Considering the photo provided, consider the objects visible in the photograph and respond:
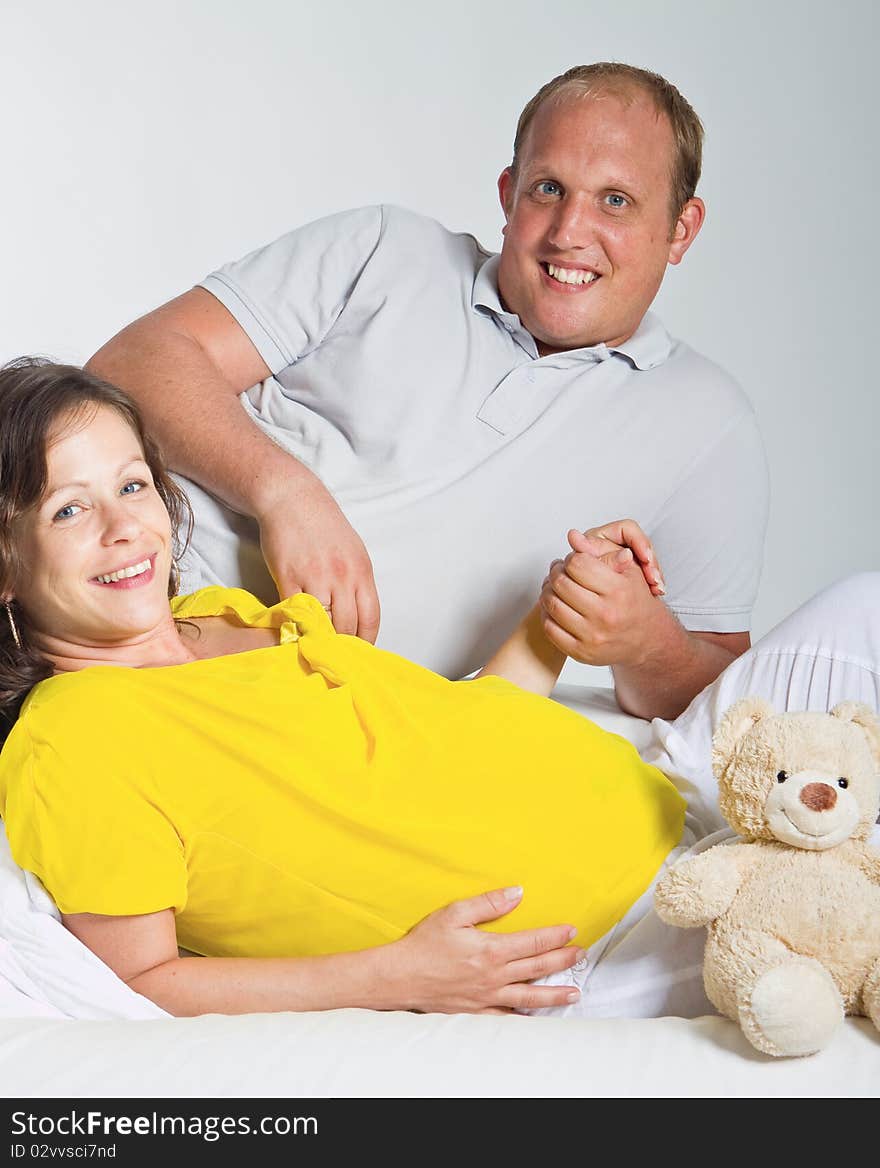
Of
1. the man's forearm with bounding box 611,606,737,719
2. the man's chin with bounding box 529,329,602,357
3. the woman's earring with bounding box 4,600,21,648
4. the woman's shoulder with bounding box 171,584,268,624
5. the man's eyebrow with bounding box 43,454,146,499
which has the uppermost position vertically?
the man's chin with bounding box 529,329,602,357

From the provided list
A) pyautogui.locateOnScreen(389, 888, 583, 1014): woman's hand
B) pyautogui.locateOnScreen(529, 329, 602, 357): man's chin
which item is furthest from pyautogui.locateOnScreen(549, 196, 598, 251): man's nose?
pyautogui.locateOnScreen(389, 888, 583, 1014): woman's hand

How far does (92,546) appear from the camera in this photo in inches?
51.6

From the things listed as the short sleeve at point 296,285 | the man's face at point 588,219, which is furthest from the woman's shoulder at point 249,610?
the man's face at point 588,219

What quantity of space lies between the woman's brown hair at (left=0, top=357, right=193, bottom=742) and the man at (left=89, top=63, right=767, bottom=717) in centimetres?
36

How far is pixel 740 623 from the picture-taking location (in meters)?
2.00

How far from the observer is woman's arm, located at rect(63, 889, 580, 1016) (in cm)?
119

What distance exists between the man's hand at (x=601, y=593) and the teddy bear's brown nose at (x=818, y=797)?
1.65 ft

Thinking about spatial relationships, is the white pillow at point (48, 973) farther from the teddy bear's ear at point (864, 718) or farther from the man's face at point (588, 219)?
the man's face at point (588, 219)

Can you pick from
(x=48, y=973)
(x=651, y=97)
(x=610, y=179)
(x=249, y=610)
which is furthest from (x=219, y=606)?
(x=651, y=97)

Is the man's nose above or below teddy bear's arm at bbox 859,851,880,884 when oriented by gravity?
above

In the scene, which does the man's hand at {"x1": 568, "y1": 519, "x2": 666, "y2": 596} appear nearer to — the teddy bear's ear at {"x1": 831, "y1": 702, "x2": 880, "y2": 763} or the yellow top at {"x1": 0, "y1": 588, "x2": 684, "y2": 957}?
the yellow top at {"x1": 0, "y1": 588, "x2": 684, "y2": 957}

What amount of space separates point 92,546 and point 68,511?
0.15 feet

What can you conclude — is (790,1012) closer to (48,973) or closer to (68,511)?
(48,973)
